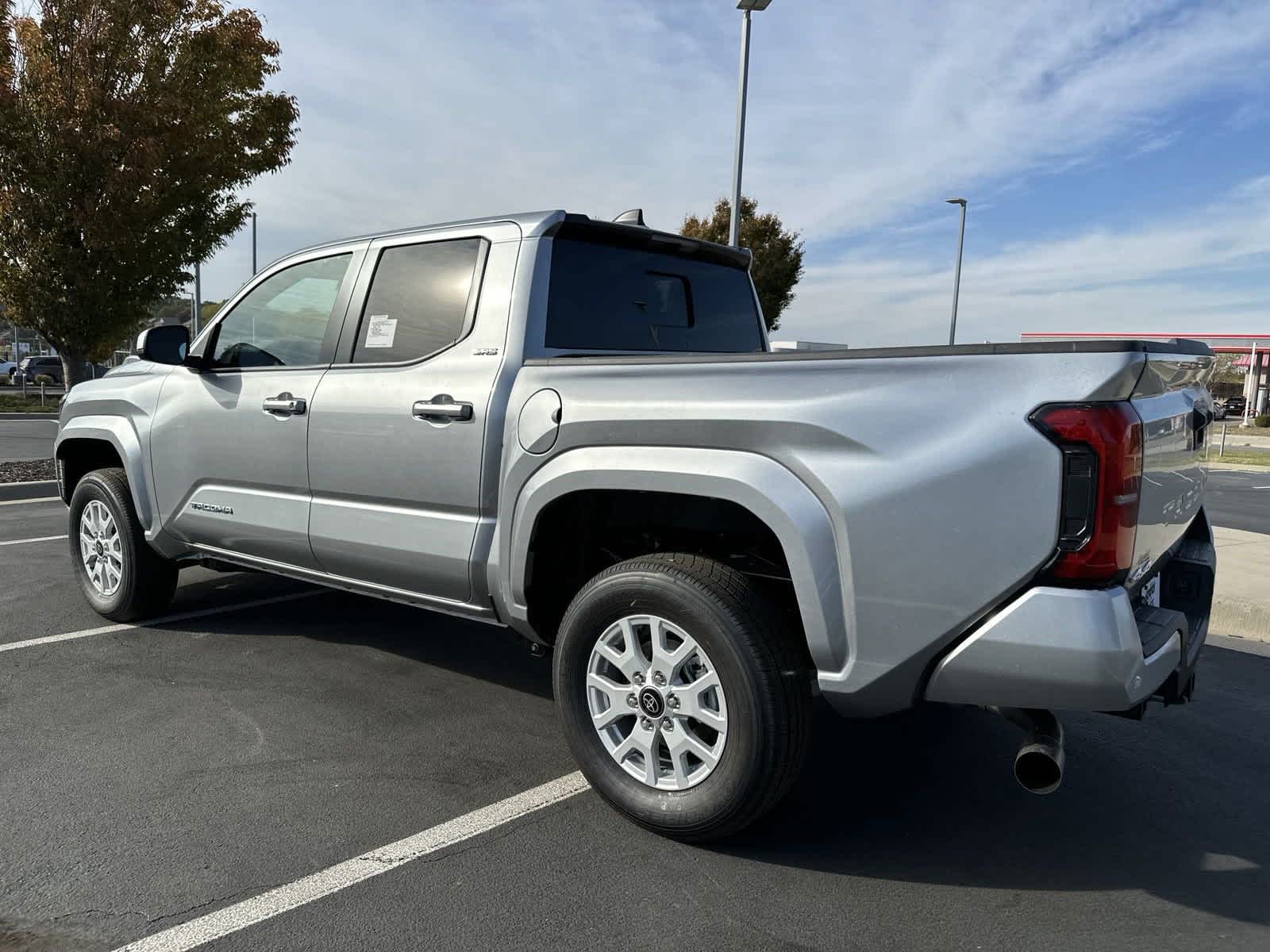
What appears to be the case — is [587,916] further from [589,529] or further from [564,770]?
[589,529]

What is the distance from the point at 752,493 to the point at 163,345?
3.29 meters

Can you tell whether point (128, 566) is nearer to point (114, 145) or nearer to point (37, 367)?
point (114, 145)

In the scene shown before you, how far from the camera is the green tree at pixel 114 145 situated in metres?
10.2

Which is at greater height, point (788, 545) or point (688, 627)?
point (788, 545)

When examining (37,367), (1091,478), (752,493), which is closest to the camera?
(1091,478)

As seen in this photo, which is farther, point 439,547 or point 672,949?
point 439,547

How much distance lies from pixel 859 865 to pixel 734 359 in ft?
4.93

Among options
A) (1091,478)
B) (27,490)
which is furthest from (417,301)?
(27,490)

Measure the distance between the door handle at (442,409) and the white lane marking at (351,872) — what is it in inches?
51.1

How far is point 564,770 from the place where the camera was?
3482 millimetres

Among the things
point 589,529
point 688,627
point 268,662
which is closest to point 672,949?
point 688,627

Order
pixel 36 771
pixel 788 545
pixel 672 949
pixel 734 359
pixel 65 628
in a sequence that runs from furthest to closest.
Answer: pixel 65 628, pixel 36 771, pixel 734 359, pixel 788 545, pixel 672 949

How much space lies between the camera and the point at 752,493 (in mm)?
2705

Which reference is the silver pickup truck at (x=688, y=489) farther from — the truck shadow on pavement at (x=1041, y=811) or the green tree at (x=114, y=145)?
the green tree at (x=114, y=145)
